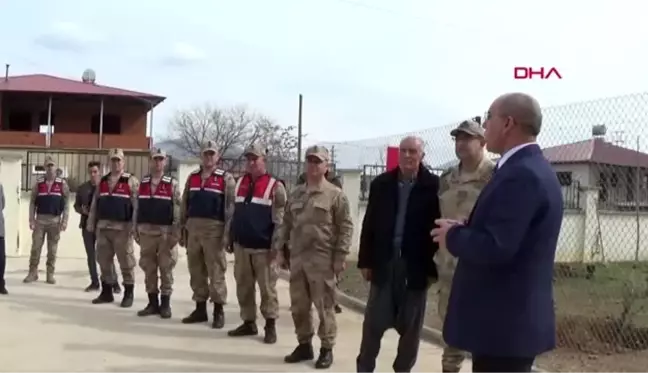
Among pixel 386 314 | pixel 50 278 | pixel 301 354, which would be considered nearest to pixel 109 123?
pixel 50 278

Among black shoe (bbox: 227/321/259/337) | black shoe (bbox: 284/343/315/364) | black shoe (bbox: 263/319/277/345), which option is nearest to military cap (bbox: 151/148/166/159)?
black shoe (bbox: 227/321/259/337)

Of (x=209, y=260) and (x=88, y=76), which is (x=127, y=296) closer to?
(x=209, y=260)

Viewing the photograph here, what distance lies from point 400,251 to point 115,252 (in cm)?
523

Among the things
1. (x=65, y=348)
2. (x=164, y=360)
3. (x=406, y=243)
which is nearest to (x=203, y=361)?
(x=164, y=360)

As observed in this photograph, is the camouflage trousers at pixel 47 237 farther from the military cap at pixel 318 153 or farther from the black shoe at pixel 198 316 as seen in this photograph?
the military cap at pixel 318 153

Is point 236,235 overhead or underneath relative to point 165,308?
overhead

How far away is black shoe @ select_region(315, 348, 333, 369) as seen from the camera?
6457 mm

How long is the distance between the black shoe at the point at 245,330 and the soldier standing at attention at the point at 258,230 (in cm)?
31

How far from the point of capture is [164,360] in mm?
6648

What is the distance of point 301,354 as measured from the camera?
6695 millimetres

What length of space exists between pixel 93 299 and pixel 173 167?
751cm

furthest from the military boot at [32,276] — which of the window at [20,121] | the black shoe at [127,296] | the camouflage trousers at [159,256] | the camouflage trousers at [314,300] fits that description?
the window at [20,121]

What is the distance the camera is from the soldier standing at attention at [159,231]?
28.5ft

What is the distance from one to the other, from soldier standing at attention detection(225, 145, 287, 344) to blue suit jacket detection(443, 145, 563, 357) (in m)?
4.26
